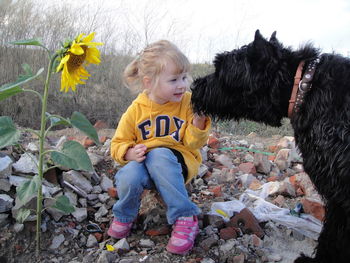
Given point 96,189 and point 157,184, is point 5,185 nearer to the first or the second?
point 96,189

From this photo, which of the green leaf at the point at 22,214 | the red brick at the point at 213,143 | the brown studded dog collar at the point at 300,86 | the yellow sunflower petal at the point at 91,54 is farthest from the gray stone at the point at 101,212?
the red brick at the point at 213,143

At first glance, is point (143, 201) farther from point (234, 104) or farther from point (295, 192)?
point (295, 192)

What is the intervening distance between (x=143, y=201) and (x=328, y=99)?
68.4 inches

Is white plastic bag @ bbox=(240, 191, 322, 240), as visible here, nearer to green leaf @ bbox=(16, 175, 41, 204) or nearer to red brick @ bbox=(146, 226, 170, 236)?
red brick @ bbox=(146, 226, 170, 236)

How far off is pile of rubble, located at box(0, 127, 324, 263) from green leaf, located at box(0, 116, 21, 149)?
357mm

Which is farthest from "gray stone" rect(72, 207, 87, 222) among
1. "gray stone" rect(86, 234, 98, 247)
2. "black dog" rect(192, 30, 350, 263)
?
"black dog" rect(192, 30, 350, 263)

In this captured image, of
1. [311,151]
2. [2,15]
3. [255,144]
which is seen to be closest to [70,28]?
[2,15]

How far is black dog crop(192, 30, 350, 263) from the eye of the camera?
5.87 ft

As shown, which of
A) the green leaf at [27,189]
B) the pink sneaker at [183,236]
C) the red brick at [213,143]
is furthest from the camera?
the red brick at [213,143]

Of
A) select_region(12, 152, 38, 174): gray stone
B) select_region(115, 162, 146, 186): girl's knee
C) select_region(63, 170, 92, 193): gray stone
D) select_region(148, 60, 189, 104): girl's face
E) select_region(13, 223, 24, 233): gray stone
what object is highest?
select_region(148, 60, 189, 104): girl's face

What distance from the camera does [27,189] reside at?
186cm

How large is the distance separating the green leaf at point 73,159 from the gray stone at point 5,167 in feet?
2.91

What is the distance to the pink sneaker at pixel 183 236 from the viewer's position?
7.45 feet

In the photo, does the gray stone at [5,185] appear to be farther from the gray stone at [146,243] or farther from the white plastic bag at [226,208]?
the white plastic bag at [226,208]
